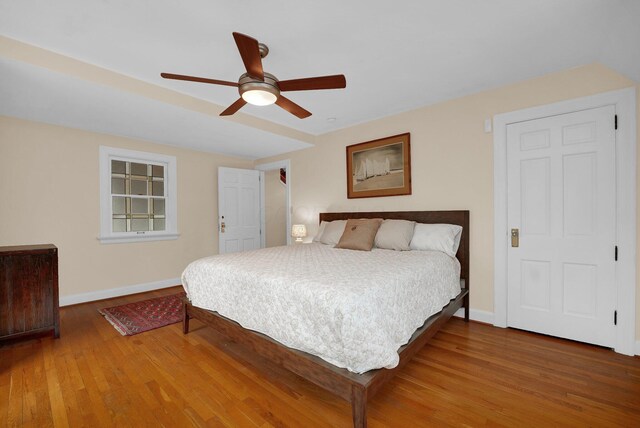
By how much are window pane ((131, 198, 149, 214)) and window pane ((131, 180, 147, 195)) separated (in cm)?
10

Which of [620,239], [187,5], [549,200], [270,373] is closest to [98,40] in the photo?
[187,5]

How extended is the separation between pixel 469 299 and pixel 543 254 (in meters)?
0.82

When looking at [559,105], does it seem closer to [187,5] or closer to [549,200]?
[549,200]

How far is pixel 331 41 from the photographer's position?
2.03 metres

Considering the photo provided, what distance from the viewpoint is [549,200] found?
2500 mm

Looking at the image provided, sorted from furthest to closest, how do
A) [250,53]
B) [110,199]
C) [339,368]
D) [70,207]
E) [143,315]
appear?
[110,199] < [70,207] < [143,315] < [250,53] < [339,368]

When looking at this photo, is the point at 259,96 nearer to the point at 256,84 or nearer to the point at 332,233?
the point at 256,84

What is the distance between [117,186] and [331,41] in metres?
3.63

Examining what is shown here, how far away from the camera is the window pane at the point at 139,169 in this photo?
4.09 metres

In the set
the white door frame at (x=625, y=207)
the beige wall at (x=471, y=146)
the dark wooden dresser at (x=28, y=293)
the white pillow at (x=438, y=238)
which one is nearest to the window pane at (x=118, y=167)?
the dark wooden dresser at (x=28, y=293)

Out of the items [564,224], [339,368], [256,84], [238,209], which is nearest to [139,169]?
[238,209]

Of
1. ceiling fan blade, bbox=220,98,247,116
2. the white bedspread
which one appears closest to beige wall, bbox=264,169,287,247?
the white bedspread

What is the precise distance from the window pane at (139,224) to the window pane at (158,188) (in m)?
0.43

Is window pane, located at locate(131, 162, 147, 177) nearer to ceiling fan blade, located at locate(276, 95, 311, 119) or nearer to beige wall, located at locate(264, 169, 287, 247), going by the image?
beige wall, located at locate(264, 169, 287, 247)
